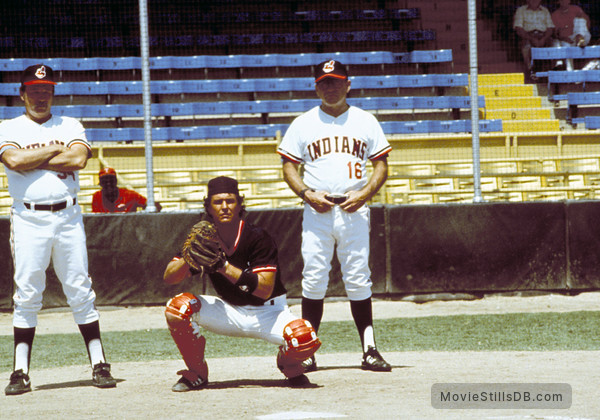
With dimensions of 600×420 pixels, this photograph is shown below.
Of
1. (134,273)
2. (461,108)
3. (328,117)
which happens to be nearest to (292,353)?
(328,117)

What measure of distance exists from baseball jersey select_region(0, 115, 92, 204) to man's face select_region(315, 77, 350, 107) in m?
1.49

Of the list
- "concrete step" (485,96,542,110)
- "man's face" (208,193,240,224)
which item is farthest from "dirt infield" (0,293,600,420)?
"concrete step" (485,96,542,110)

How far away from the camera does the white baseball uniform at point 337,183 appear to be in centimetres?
545

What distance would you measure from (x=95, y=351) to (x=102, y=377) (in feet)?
0.68

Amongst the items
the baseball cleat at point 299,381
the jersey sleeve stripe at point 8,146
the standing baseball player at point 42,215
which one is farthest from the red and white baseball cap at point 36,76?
the baseball cleat at point 299,381

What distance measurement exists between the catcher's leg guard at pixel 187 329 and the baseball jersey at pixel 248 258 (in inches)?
7.8

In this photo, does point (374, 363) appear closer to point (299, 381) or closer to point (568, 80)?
point (299, 381)

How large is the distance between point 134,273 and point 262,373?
13.3 feet

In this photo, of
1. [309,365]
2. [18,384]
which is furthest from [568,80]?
[18,384]

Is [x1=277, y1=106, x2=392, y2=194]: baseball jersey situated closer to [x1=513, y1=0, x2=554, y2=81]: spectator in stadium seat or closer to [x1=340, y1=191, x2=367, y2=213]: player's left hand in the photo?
[x1=340, y1=191, x2=367, y2=213]: player's left hand

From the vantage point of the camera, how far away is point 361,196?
5387 millimetres

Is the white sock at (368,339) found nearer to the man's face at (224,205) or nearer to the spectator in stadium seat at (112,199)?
the man's face at (224,205)

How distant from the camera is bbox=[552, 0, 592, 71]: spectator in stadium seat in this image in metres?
15.3

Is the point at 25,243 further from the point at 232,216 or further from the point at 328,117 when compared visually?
the point at 328,117
